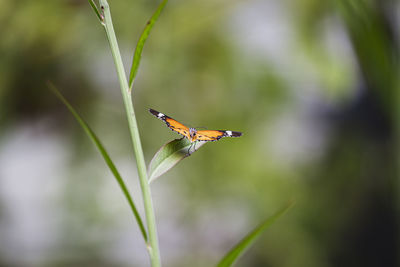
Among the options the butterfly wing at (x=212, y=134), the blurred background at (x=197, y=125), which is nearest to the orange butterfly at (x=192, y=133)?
the butterfly wing at (x=212, y=134)

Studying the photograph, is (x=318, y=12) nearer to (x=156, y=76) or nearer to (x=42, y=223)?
(x=156, y=76)

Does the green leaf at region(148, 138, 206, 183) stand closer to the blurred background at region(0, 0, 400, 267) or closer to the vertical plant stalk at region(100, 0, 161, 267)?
the vertical plant stalk at region(100, 0, 161, 267)

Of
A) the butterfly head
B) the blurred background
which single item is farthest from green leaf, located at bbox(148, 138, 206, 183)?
the blurred background

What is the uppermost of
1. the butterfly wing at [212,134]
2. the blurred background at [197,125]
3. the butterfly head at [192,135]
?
the blurred background at [197,125]

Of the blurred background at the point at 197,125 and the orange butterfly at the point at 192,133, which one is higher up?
the blurred background at the point at 197,125

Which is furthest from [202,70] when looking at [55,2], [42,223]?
[42,223]

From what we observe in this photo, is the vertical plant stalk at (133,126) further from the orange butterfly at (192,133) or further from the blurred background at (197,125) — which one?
the blurred background at (197,125)

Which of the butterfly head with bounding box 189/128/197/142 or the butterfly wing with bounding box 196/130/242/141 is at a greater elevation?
the butterfly head with bounding box 189/128/197/142
